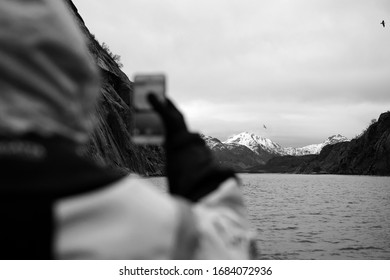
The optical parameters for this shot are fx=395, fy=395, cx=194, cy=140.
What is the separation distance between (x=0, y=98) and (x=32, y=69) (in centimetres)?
12

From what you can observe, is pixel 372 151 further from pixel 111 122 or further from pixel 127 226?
pixel 127 226

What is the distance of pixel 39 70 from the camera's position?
1136 millimetres

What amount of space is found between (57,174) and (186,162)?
68 cm

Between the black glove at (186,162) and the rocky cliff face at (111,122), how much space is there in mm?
33697

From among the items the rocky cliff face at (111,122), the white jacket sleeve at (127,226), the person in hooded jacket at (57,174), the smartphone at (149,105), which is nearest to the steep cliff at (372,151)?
the rocky cliff face at (111,122)

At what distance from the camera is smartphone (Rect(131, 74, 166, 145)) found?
1.83 metres

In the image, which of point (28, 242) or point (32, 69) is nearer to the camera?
point (28, 242)

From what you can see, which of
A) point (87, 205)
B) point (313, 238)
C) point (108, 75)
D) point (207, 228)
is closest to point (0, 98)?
point (87, 205)

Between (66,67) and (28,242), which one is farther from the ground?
(66,67)

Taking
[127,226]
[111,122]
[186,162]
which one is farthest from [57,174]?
[111,122]

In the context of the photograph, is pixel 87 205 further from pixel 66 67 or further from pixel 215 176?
pixel 215 176

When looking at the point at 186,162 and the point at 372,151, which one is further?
the point at 372,151

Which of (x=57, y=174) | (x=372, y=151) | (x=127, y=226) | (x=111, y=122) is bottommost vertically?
(x=127, y=226)

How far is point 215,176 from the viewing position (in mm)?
1696
